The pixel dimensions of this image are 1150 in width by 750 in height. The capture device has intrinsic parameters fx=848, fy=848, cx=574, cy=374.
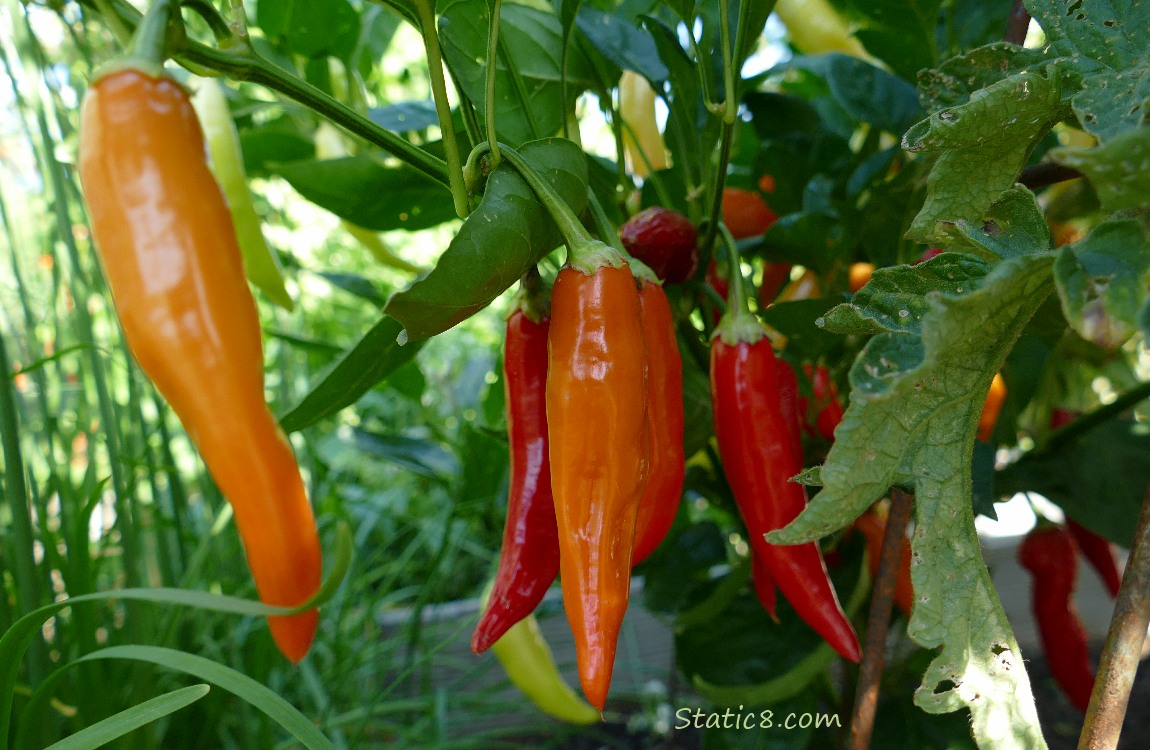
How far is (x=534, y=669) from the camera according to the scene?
2.65 feet

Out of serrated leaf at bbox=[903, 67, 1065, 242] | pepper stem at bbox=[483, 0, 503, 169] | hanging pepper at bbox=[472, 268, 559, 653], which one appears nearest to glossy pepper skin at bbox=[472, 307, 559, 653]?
hanging pepper at bbox=[472, 268, 559, 653]

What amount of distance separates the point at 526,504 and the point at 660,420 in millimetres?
92

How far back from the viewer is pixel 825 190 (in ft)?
2.13

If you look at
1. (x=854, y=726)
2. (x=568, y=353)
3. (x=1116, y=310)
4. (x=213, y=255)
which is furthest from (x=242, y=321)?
(x=854, y=726)

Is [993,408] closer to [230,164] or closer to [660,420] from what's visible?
[660,420]

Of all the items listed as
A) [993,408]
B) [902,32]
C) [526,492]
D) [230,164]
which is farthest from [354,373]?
[993,408]

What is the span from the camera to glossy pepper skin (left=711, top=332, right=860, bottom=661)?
48 cm

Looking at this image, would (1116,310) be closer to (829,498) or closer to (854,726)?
(829,498)

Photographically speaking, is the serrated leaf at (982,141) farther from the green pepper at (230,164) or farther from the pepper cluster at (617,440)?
the green pepper at (230,164)

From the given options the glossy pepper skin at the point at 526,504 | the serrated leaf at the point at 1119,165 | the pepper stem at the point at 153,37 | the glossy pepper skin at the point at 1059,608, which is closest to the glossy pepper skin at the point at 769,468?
the glossy pepper skin at the point at 526,504

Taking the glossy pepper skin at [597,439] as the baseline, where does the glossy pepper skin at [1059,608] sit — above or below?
below

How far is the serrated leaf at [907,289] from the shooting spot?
354mm

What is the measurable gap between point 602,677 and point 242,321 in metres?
0.21

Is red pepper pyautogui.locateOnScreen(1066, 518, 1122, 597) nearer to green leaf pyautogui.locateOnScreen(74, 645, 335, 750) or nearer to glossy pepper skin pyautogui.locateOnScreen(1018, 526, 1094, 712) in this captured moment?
glossy pepper skin pyautogui.locateOnScreen(1018, 526, 1094, 712)
